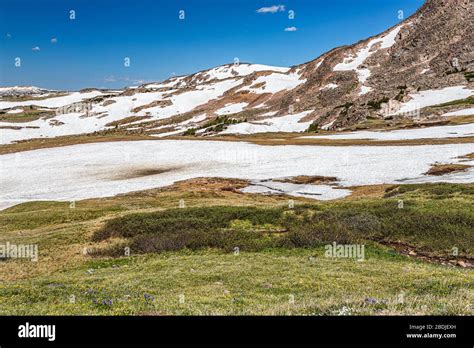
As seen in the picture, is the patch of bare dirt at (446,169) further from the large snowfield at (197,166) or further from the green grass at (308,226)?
the green grass at (308,226)

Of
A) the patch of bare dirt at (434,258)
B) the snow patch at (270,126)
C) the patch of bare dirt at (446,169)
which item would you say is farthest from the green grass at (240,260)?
the snow patch at (270,126)

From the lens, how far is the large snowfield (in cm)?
5959

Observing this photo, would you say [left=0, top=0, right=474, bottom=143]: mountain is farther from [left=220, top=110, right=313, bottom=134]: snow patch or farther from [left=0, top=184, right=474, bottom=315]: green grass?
[left=0, top=184, right=474, bottom=315]: green grass

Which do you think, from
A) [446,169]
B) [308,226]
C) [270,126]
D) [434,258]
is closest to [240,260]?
[308,226]

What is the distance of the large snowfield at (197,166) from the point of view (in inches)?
2346

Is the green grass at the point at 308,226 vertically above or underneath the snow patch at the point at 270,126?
underneath

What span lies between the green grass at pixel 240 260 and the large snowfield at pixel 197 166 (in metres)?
9.28

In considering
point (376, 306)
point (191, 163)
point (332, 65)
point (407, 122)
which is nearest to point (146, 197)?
point (191, 163)

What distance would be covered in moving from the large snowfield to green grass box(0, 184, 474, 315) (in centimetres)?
928

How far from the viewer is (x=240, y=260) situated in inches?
1017

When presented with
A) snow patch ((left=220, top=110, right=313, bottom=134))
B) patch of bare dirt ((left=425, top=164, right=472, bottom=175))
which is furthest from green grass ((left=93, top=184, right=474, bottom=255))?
snow patch ((left=220, top=110, right=313, bottom=134))

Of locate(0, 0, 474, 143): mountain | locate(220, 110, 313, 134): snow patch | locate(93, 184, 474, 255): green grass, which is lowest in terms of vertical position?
locate(93, 184, 474, 255): green grass

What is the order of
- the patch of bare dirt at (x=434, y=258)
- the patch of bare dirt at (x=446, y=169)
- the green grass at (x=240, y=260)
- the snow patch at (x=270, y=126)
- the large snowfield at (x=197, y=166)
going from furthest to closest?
the snow patch at (x=270, y=126) < the large snowfield at (x=197, y=166) < the patch of bare dirt at (x=446, y=169) < the patch of bare dirt at (x=434, y=258) < the green grass at (x=240, y=260)
